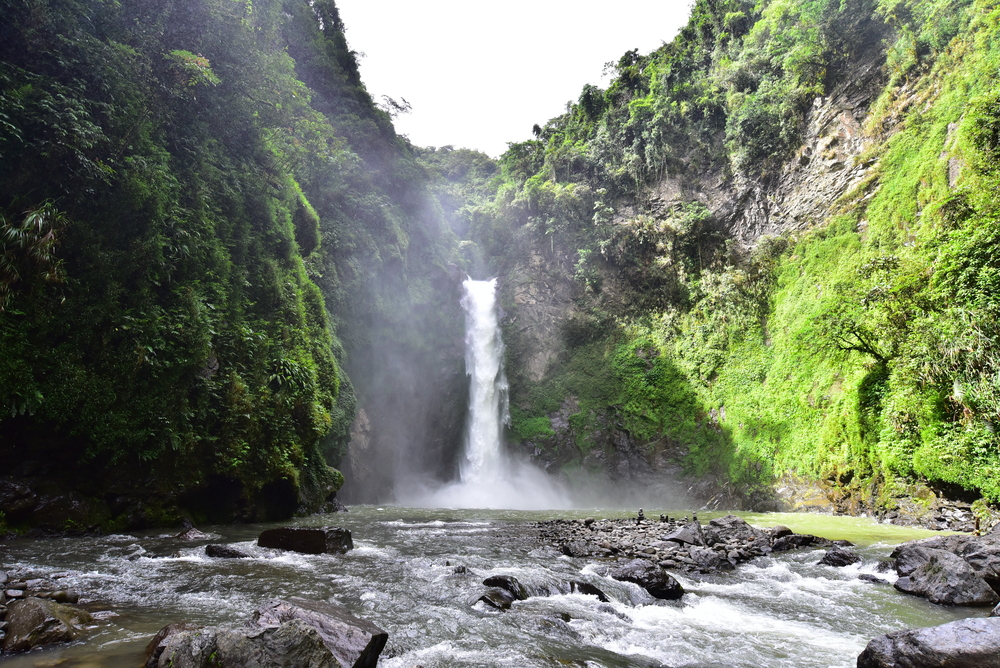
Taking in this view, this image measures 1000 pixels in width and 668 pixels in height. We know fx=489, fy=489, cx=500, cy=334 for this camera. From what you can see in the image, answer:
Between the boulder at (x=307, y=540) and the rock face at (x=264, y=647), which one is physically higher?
the rock face at (x=264, y=647)

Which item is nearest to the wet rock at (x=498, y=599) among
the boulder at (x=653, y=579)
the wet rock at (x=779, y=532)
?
the boulder at (x=653, y=579)

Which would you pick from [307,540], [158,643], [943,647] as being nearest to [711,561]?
[943,647]

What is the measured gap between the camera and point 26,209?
8031 millimetres

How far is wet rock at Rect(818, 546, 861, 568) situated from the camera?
7.40m

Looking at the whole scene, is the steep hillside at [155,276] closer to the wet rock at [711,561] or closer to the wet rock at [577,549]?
the wet rock at [577,549]

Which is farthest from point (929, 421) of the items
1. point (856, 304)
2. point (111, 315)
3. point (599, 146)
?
point (599, 146)

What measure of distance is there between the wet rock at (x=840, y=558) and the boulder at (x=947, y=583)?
119cm

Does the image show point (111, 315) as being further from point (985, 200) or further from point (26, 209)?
point (985, 200)

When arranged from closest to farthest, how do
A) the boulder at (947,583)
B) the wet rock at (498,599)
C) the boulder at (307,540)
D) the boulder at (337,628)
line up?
the boulder at (337,628)
the wet rock at (498,599)
the boulder at (947,583)
the boulder at (307,540)

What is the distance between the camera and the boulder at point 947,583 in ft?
17.5

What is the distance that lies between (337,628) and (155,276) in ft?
28.5

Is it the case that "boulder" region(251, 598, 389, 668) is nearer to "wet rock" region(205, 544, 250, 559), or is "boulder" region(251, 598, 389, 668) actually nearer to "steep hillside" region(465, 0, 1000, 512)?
"wet rock" region(205, 544, 250, 559)

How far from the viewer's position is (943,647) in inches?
125

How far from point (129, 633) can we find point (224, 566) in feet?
9.15
